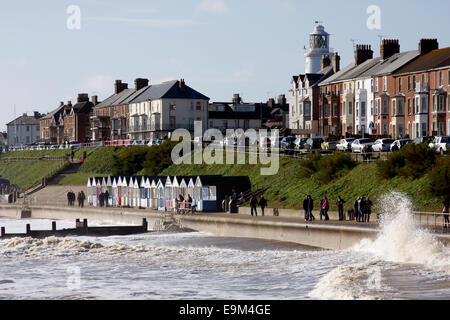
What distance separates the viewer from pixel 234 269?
123 ft

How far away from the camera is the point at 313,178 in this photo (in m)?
62.9

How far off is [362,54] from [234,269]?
7605cm

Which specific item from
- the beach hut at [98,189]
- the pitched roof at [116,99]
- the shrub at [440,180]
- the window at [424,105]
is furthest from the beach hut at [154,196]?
the pitched roof at [116,99]

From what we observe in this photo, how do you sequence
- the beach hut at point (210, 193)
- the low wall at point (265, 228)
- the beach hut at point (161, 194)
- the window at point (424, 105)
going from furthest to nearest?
the window at point (424, 105) < the beach hut at point (161, 194) < the beach hut at point (210, 193) < the low wall at point (265, 228)

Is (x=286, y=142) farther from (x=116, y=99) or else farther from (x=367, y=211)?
(x=116, y=99)

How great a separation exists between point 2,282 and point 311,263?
1280 centimetres

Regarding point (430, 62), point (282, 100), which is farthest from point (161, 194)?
point (282, 100)

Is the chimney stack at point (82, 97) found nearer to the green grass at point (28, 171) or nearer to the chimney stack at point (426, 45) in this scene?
the green grass at point (28, 171)

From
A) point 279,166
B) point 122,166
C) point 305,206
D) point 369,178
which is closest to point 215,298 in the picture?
point 305,206

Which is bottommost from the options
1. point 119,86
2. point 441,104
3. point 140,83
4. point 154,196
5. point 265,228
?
point 265,228

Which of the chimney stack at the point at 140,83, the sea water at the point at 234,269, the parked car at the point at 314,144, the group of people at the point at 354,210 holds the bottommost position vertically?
the sea water at the point at 234,269

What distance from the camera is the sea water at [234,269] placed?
30781 millimetres

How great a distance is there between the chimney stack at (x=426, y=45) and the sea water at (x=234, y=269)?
4716 cm
